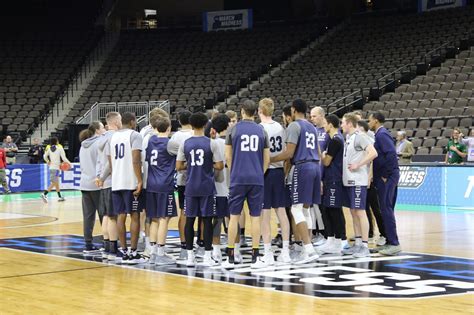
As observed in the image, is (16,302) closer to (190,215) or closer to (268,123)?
(190,215)

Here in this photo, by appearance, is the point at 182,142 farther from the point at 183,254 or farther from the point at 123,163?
the point at 183,254

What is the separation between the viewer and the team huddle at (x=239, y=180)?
10.3 metres

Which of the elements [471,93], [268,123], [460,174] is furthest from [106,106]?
[268,123]

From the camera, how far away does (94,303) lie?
812cm

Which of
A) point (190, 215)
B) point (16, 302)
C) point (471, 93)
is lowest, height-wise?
point (16, 302)

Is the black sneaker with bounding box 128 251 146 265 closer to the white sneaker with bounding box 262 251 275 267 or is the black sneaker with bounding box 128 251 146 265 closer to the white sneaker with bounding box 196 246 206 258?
the white sneaker with bounding box 196 246 206 258

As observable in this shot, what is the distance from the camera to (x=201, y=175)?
10.5 m

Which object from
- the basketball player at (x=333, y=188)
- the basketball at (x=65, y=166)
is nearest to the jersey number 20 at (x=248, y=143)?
the basketball player at (x=333, y=188)

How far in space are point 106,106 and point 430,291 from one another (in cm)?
2407

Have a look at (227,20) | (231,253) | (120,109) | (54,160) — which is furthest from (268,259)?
(227,20)

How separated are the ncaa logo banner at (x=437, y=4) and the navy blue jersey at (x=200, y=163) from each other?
25909mm

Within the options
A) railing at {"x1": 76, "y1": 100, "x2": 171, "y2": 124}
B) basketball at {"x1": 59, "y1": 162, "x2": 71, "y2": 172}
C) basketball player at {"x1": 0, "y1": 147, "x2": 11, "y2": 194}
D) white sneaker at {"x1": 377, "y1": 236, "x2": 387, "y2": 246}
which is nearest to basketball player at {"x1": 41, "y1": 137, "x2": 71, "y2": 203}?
basketball at {"x1": 59, "y1": 162, "x2": 71, "y2": 172}

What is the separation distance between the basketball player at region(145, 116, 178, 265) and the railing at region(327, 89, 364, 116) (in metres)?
17.6

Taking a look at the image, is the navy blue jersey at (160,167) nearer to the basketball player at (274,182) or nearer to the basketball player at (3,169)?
the basketball player at (274,182)
